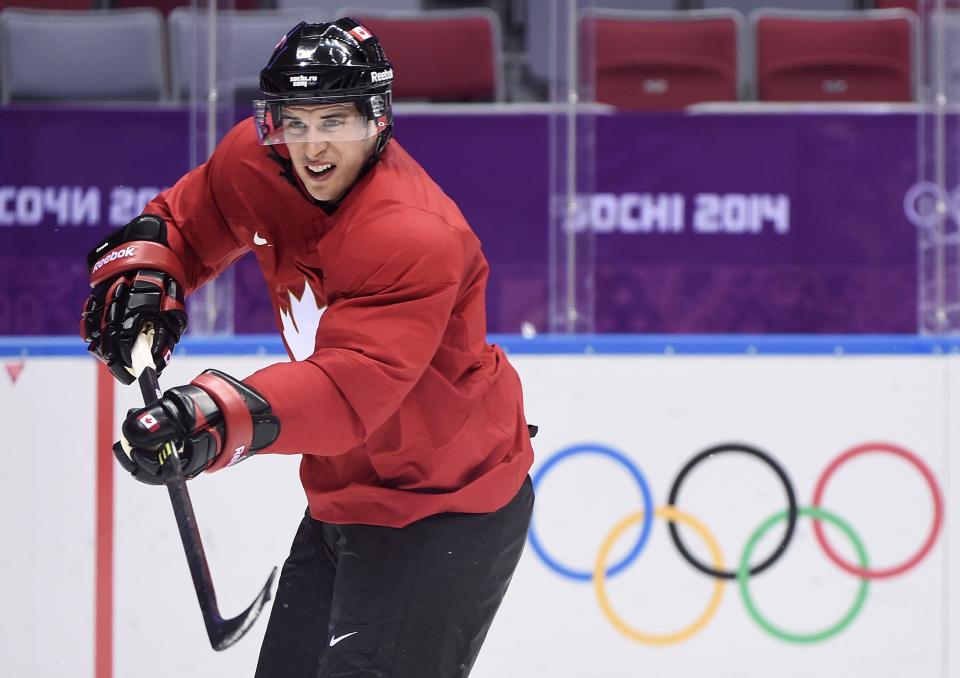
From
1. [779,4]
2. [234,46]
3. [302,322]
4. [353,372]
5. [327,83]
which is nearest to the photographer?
[353,372]

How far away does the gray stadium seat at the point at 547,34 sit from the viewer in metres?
3.42

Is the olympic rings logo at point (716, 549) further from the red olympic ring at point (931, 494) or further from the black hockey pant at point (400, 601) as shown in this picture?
the black hockey pant at point (400, 601)

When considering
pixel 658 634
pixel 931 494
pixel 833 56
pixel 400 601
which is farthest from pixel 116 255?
pixel 833 56

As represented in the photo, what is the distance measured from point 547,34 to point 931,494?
1496 millimetres

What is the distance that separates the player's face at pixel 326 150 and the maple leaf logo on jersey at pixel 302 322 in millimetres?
167

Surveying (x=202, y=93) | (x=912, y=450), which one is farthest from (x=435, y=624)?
(x=202, y=93)

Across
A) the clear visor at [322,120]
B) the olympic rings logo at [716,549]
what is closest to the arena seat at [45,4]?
the olympic rings logo at [716,549]

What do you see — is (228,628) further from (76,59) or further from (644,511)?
(76,59)

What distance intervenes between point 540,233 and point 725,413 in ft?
2.40

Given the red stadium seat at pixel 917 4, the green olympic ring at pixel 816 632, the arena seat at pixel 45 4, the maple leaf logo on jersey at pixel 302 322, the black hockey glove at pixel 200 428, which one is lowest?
the green olympic ring at pixel 816 632

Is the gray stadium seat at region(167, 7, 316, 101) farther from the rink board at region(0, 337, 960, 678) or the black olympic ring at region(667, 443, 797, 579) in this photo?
the black olympic ring at region(667, 443, 797, 579)

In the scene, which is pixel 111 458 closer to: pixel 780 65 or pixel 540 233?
pixel 540 233

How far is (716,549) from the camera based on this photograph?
306 centimetres

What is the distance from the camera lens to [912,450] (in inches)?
123
